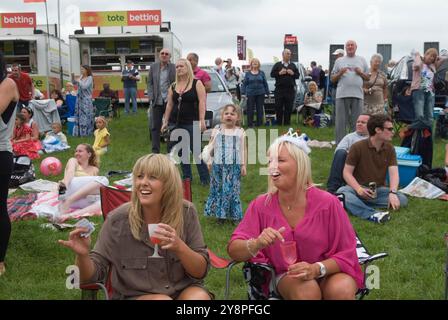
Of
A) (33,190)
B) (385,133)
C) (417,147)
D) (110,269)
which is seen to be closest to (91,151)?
(33,190)

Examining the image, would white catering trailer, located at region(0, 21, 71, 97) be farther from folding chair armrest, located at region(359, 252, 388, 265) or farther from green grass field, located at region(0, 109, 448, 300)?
folding chair armrest, located at region(359, 252, 388, 265)

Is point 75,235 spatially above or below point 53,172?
above

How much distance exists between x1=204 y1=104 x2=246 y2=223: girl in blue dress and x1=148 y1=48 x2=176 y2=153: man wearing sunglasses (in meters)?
2.96

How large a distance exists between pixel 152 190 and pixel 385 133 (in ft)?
12.7

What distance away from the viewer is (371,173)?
21.0 feet

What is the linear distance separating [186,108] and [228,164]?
173 cm

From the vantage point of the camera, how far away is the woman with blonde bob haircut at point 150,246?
9.51ft

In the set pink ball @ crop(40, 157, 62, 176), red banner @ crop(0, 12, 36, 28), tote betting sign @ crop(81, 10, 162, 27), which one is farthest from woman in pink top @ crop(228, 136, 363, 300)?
red banner @ crop(0, 12, 36, 28)

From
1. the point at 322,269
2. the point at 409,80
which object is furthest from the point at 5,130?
the point at 409,80

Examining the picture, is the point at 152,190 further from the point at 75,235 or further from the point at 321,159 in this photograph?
the point at 321,159

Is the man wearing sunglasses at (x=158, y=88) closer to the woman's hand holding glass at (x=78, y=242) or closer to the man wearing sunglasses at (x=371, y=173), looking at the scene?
the man wearing sunglasses at (x=371, y=173)

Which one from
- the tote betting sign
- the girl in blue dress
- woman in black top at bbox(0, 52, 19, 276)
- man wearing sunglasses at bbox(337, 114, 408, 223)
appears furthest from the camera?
the tote betting sign

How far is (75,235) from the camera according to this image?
8.85ft

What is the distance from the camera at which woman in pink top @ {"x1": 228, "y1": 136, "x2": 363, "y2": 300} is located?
3.01 metres
